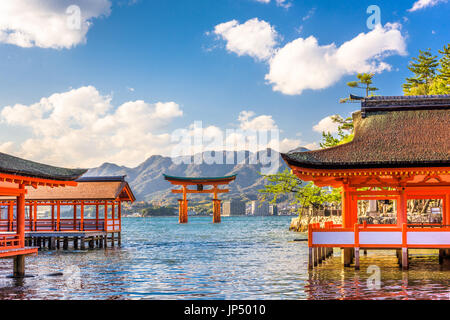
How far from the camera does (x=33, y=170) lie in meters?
20.7

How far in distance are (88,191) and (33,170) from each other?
64.7ft

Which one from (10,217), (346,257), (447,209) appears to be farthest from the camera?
(10,217)

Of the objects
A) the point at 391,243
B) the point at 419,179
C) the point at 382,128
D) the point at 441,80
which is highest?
the point at 441,80

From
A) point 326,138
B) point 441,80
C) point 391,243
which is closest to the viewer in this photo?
point 391,243

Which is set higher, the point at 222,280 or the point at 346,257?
the point at 346,257

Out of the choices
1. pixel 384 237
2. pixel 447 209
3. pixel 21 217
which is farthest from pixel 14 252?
pixel 447 209

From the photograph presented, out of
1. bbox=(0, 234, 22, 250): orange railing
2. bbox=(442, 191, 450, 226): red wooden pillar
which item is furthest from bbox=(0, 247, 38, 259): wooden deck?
bbox=(442, 191, 450, 226): red wooden pillar

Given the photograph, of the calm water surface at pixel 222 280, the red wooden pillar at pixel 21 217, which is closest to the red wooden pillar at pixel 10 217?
the calm water surface at pixel 222 280

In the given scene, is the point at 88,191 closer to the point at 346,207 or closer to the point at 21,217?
the point at 21,217

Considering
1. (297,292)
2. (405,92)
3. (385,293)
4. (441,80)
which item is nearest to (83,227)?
(297,292)

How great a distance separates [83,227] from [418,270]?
24736 mm

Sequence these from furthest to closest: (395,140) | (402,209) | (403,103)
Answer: (403,103), (395,140), (402,209)

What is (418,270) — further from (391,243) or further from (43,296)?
(43,296)

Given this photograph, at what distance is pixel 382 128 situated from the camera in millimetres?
24062
